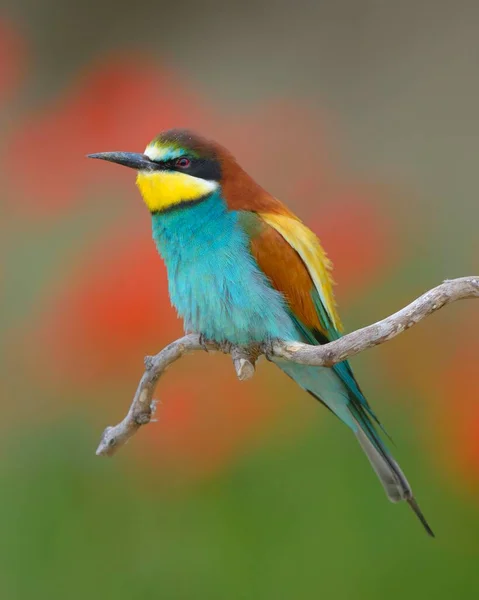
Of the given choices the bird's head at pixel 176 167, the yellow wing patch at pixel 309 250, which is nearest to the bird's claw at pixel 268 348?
the yellow wing patch at pixel 309 250

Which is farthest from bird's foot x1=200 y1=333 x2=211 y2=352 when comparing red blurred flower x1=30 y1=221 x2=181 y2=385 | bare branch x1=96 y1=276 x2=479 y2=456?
red blurred flower x1=30 y1=221 x2=181 y2=385

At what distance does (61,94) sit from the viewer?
2391mm

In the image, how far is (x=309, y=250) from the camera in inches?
58.6

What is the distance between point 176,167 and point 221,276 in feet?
0.58

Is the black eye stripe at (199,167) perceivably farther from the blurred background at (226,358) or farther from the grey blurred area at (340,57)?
the grey blurred area at (340,57)

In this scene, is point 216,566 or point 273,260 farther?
point 216,566

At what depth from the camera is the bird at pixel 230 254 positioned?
141 cm

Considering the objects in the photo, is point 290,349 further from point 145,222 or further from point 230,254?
point 145,222

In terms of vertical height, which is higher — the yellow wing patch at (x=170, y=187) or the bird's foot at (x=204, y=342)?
the yellow wing patch at (x=170, y=187)

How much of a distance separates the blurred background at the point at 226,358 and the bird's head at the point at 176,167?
1.88 ft

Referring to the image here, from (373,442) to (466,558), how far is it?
0.59 metres

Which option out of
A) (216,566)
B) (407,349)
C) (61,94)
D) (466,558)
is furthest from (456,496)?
(61,94)

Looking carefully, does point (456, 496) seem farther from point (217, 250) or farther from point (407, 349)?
point (217, 250)

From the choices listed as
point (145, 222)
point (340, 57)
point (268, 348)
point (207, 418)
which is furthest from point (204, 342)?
point (340, 57)
